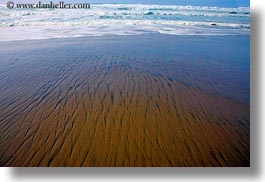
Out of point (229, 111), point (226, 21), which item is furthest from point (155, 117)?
point (226, 21)

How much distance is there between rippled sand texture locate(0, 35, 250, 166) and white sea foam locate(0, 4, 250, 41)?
478 mm

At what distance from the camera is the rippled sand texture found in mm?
2596

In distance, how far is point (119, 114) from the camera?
9.46 ft

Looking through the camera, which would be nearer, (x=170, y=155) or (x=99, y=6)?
(x=170, y=155)

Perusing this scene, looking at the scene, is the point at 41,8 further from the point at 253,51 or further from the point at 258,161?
the point at 258,161

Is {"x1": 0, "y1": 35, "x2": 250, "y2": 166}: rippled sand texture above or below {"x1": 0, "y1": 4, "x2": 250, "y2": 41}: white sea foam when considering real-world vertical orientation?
below

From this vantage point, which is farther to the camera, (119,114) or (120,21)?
(120,21)

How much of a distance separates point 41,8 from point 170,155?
191 centimetres

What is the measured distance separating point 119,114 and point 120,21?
175cm

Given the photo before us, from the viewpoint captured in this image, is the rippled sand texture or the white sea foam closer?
the rippled sand texture

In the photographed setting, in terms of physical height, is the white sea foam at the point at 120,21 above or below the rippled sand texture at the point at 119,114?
above

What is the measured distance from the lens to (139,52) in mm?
4062

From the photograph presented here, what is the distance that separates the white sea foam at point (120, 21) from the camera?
344cm

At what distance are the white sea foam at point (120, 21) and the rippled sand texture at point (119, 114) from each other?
478 mm
